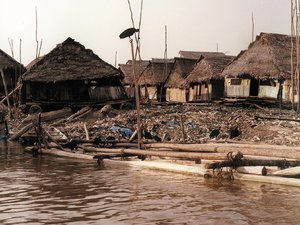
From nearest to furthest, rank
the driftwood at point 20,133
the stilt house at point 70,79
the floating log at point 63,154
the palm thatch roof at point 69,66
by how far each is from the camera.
Result: 1. the floating log at point 63,154
2. the driftwood at point 20,133
3. the palm thatch roof at point 69,66
4. the stilt house at point 70,79

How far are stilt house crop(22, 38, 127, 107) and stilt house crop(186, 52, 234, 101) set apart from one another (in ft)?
26.3

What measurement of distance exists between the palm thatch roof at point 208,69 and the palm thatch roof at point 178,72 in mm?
3849

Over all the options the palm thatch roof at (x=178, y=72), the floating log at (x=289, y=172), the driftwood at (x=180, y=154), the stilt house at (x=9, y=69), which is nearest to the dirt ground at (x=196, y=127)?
the driftwood at (x=180, y=154)

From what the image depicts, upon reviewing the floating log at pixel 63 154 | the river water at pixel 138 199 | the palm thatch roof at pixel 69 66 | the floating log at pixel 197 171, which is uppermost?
the palm thatch roof at pixel 69 66

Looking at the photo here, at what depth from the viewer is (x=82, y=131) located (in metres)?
17.5

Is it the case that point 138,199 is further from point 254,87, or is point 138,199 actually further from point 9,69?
point 9,69

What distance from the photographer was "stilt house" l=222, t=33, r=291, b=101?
25.4 meters

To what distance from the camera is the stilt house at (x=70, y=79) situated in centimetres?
2428

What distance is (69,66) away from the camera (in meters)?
24.9

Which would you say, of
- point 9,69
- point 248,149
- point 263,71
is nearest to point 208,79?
point 263,71

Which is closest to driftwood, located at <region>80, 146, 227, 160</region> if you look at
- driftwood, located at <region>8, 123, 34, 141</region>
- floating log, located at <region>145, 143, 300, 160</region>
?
floating log, located at <region>145, 143, 300, 160</region>

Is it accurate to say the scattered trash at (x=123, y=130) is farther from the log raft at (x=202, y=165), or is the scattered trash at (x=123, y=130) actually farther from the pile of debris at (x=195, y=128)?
the log raft at (x=202, y=165)

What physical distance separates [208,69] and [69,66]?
37.9 feet

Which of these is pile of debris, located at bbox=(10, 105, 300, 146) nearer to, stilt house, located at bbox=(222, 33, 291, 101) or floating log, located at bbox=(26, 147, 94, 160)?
floating log, located at bbox=(26, 147, 94, 160)
